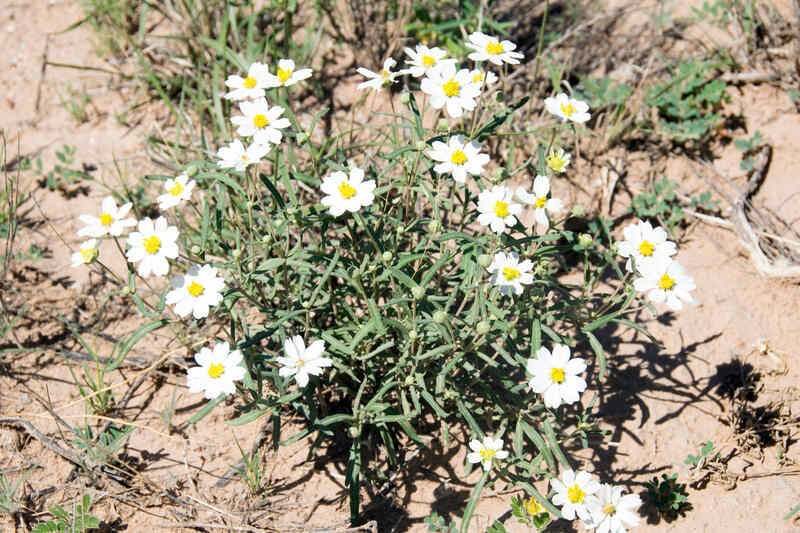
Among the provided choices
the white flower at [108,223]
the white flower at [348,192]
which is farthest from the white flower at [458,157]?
the white flower at [108,223]

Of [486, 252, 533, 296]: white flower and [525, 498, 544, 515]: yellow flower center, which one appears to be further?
[525, 498, 544, 515]: yellow flower center

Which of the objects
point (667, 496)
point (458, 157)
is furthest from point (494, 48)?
point (667, 496)

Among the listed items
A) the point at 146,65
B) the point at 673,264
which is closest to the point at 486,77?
the point at 673,264

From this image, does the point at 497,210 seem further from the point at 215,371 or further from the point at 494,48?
the point at 215,371

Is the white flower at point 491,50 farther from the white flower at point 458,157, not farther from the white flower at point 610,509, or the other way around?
the white flower at point 610,509

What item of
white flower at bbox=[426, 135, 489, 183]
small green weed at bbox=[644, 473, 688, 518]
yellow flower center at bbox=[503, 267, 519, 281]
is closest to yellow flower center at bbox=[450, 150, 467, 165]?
white flower at bbox=[426, 135, 489, 183]

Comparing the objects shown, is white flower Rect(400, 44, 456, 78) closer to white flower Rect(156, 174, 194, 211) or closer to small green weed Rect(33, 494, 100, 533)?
white flower Rect(156, 174, 194, 211)
